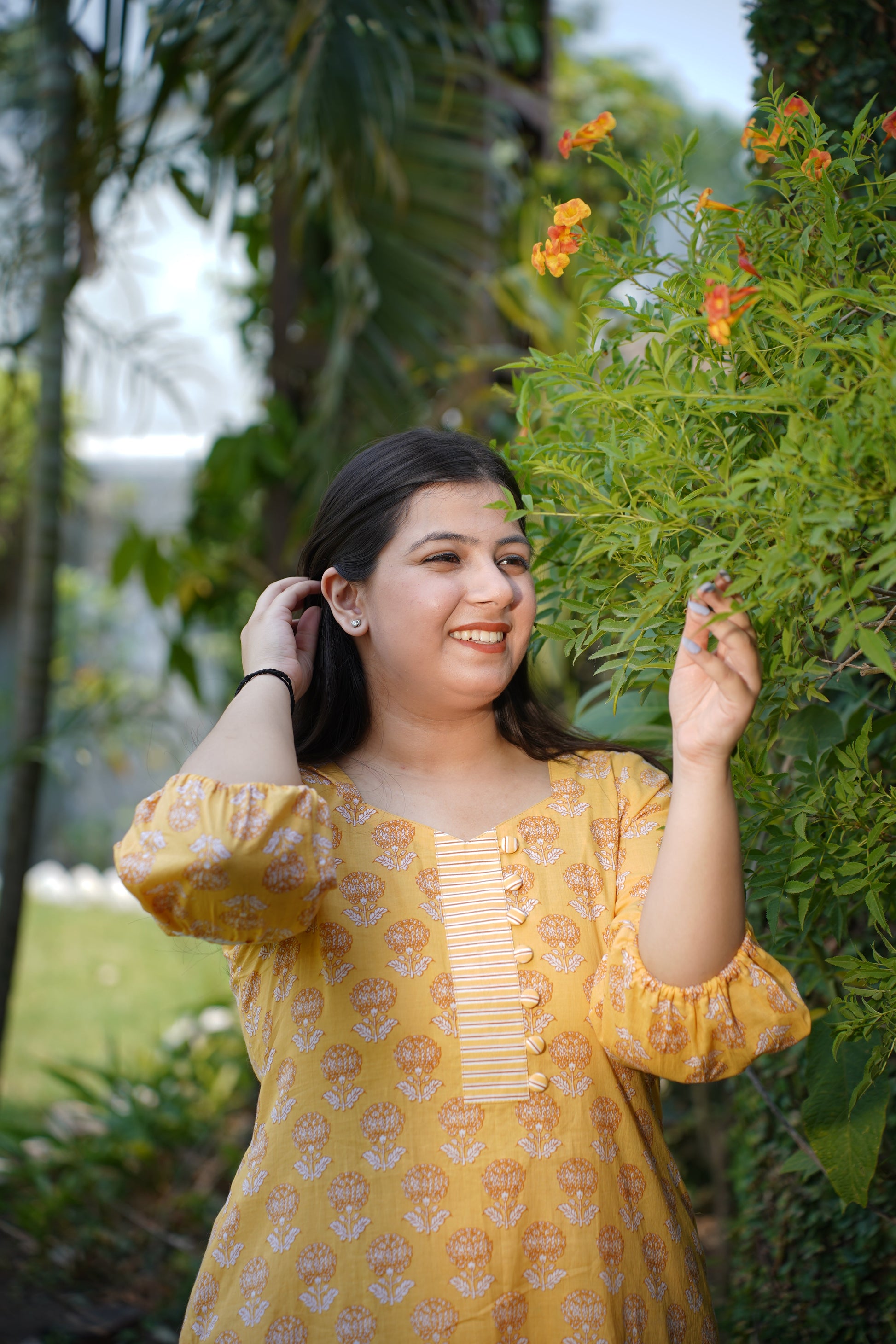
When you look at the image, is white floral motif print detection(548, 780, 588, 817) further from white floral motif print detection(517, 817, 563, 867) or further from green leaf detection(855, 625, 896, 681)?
green leaf detection(855, 625, 896, 681)

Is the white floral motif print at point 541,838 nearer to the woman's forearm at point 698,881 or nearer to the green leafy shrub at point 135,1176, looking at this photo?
the woman's forearm at point 698,881

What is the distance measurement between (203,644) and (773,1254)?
641cm

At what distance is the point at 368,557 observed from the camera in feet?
4.84

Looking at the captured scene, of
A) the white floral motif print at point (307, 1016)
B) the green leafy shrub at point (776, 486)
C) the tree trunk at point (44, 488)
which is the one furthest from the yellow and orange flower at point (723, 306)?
the tree trunk at point (44, 488)

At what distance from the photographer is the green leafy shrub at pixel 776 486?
96 centimetres

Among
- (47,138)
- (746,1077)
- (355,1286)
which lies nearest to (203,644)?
(47,138)

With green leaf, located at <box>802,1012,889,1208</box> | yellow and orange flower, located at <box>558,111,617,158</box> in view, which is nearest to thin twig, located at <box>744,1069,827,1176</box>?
green leaf, located at <box>802,1012,889,1208</box>

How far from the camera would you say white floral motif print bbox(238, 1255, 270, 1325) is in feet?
3.94

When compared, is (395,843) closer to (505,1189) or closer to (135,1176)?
(505,1189)

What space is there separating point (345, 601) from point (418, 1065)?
616 millimetres

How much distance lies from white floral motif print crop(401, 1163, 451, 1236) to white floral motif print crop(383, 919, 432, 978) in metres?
0.21

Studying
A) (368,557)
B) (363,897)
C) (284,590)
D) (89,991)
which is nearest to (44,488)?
(284,590)

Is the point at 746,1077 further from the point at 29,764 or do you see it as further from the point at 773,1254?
the point at 29,764

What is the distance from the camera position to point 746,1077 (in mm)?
2062
